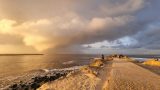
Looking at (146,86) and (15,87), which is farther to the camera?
(15,87)

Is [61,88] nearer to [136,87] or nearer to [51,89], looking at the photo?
[51,89]

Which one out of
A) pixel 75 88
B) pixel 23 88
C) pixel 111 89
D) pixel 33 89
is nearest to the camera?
pixel 111 89

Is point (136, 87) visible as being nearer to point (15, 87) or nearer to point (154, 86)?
point (154, 86)

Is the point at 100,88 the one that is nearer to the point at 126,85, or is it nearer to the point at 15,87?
the point at 126,85

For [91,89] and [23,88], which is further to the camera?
[23,88]

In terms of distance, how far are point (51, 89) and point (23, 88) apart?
25.5 feet

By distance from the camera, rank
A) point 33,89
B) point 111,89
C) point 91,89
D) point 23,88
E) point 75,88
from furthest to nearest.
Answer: point 23,88 → point 33,89 → point 75,88 → point 91,89 → point 111,89

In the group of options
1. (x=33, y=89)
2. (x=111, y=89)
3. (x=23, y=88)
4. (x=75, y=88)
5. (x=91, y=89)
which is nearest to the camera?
(x=111, y=89)

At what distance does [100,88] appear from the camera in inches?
739

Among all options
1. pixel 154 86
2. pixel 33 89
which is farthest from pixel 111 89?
pixel 33 89

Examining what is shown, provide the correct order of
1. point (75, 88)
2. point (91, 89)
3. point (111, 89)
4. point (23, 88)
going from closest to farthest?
point (111, 89) → point (91, 89) → point (75, 88) → point (23, 88)

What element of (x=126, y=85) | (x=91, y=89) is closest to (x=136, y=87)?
(x=126, y=85)

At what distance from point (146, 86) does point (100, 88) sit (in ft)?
14.5

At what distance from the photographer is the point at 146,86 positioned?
18.5m
